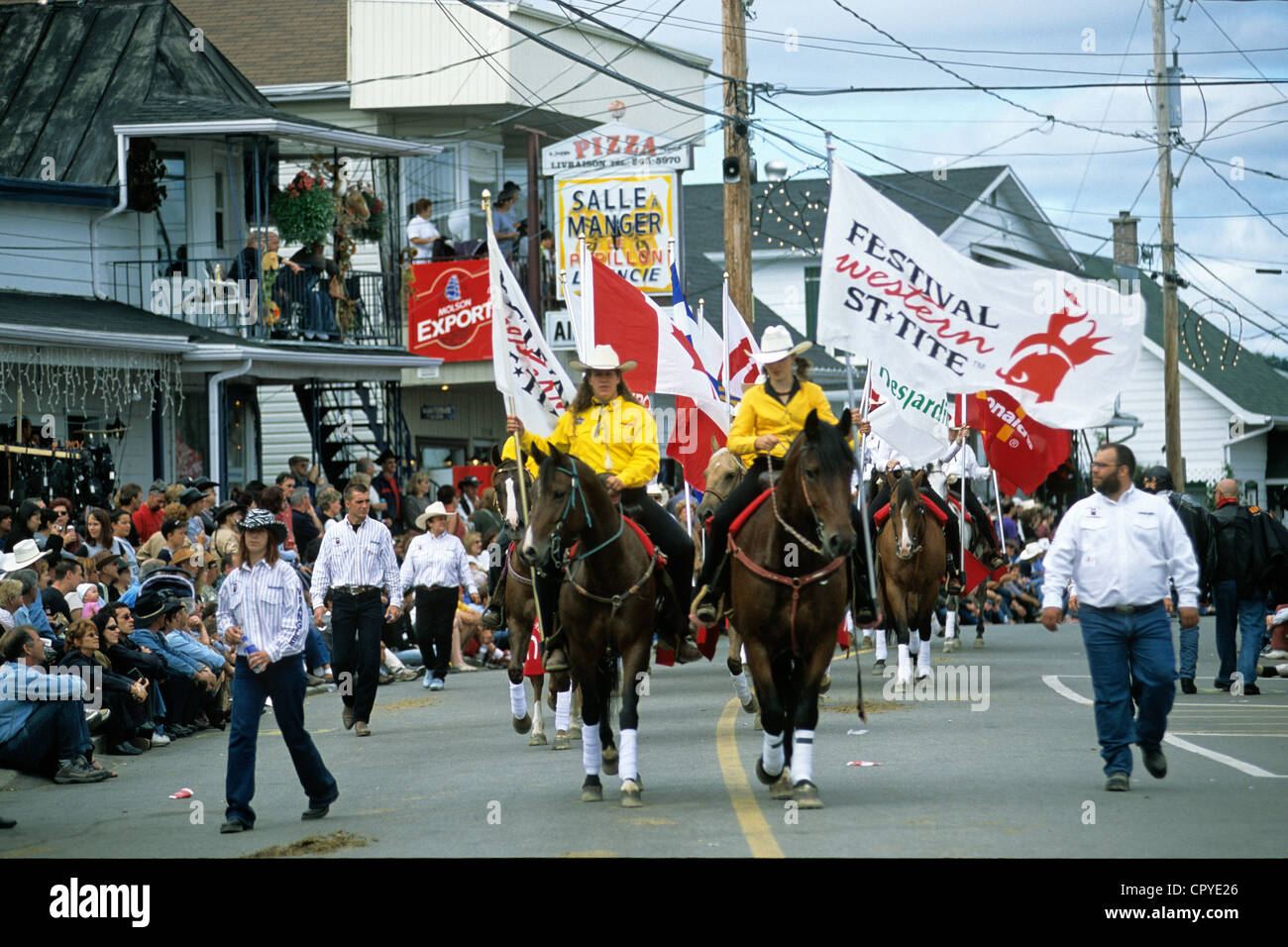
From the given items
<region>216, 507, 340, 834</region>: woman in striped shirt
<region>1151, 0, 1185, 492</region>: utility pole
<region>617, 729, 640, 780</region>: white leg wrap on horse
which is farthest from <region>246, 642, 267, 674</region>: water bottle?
<region>1151, 0, 1185, 492</region>: utility pole

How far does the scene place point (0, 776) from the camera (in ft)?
46.5

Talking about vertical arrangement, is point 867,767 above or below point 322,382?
below

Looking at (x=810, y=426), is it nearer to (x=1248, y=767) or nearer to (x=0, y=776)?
(x=1248, y=767)

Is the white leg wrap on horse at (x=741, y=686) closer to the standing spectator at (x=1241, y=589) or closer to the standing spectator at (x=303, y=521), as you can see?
the standing spectator at (x=1241, y=589)

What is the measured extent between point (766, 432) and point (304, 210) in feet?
60.6

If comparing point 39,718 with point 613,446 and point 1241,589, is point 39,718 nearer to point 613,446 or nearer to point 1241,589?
point 613,446

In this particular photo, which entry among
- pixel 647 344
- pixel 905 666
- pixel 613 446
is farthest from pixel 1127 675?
pixel 647 344

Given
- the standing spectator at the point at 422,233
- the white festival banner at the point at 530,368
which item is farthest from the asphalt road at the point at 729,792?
the standing spectator at the point at 422,233

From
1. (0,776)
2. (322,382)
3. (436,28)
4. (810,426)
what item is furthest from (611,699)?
(436,28)

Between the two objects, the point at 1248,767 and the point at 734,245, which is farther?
the point at 734,245

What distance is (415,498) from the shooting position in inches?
1087

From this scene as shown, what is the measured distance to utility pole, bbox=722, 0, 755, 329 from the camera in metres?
24.3

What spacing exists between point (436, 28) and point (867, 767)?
25.5 m

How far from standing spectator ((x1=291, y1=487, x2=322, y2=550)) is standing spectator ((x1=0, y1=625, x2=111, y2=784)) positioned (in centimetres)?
856
